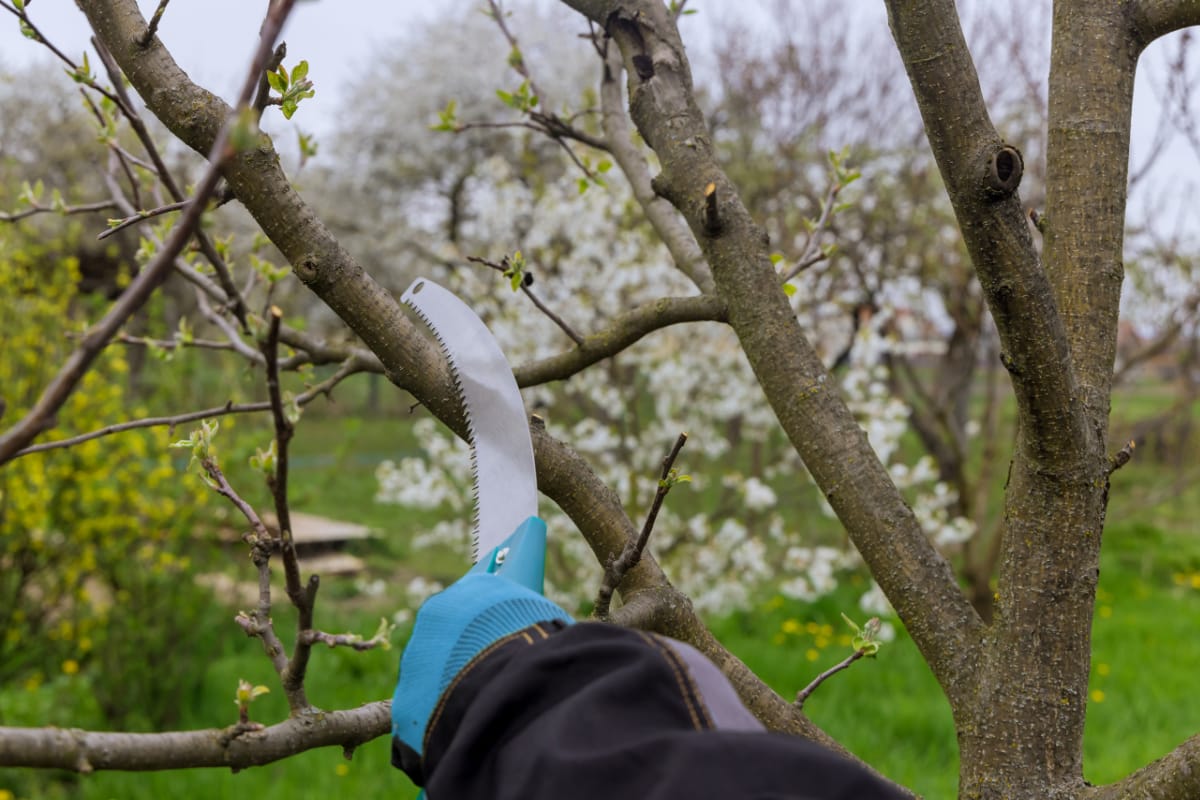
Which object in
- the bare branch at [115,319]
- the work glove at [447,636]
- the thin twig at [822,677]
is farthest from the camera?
the thin twig at [822,677]

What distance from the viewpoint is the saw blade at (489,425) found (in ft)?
3.68

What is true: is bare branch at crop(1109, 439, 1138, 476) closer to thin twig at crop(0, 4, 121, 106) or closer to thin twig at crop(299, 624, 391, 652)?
thin twig at crop(299, 624, 391, 652)

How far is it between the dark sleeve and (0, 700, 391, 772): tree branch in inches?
12.2

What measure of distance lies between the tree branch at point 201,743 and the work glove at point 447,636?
0.20 m

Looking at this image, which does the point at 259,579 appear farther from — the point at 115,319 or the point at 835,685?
the point at 835,685

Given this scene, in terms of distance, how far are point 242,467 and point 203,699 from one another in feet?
3.59

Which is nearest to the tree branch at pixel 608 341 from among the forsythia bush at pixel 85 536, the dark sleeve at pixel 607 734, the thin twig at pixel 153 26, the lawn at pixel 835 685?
the thin twig at pixel 153 26

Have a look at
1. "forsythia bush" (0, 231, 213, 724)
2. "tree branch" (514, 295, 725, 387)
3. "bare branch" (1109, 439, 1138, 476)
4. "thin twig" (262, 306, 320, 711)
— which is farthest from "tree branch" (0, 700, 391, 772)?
"forsythia bush" (0, 231, 213, 724)

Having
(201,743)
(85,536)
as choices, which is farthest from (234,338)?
(85,536)

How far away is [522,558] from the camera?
1.02 meters

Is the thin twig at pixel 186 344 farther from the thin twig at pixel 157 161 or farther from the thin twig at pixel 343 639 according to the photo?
the thin twig at pixel 343 639

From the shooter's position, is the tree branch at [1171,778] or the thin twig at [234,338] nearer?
the tree branch at [1171,778]

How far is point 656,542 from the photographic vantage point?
538 cm

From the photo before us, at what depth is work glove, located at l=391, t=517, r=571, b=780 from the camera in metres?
0.87
